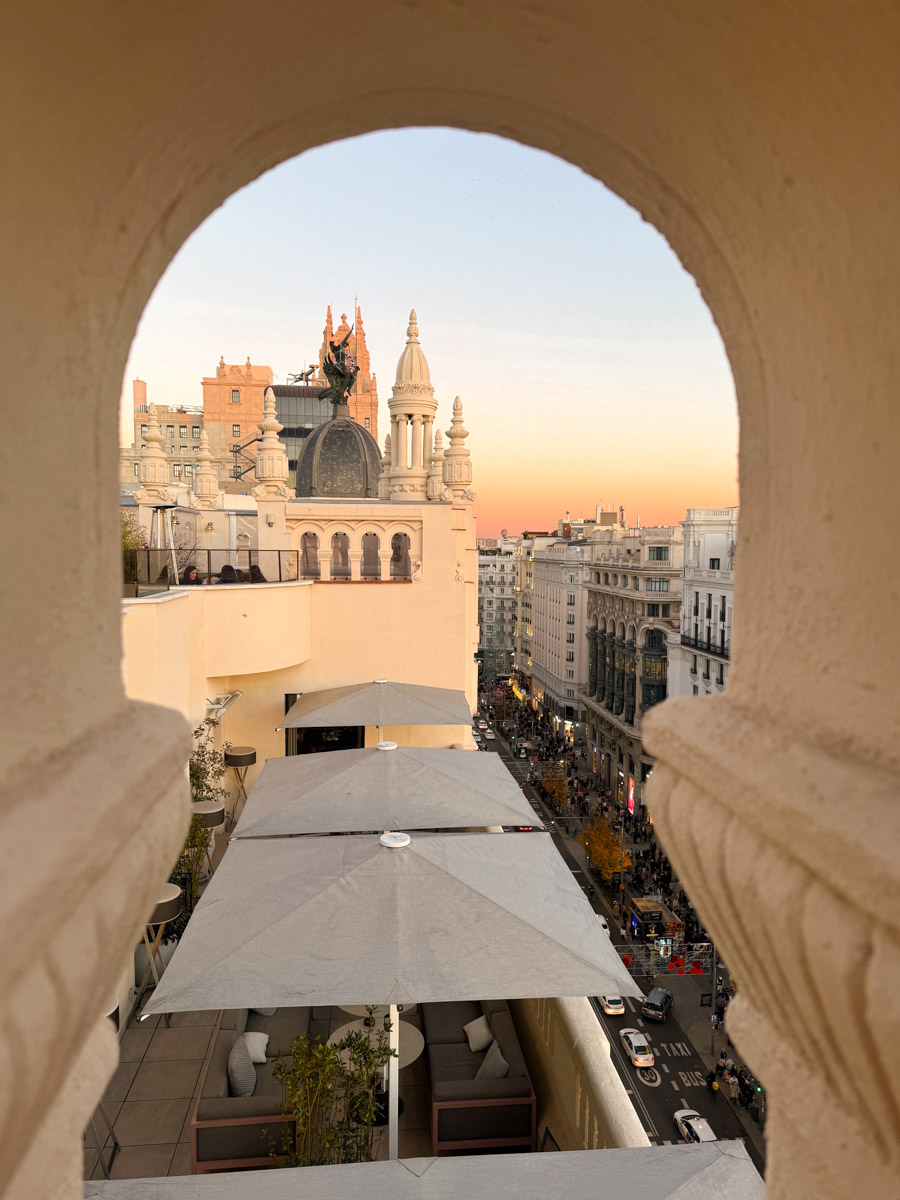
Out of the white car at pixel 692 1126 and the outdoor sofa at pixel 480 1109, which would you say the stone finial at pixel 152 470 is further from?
the white car at pixel 692 1126

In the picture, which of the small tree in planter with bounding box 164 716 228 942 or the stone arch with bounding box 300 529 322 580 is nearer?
the small tree in planter with bounding box 164 716 228 942

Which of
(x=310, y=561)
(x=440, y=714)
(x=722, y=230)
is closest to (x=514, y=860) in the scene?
(x=440, y=714)

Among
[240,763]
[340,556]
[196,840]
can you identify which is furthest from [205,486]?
[196,840]

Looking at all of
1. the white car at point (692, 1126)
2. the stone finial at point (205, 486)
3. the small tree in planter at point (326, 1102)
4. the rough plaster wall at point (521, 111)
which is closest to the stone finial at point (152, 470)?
the stone finial at point (205, 486)

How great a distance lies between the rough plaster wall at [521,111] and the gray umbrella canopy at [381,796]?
29.0ft

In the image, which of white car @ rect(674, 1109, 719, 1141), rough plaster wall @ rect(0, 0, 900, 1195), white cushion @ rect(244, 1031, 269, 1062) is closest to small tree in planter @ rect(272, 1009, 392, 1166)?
white cushion @ rect(244, 1031, 269, 1062)

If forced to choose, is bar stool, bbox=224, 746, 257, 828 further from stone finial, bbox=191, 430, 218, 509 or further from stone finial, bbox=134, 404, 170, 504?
stone finial, bbox=191, 430, 218, 509

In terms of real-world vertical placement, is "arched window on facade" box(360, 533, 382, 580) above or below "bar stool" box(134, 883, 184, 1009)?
above

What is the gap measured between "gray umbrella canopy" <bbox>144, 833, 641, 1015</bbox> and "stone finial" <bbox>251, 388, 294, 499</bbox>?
10370 millimetres

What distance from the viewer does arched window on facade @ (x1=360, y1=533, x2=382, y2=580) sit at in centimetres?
1984

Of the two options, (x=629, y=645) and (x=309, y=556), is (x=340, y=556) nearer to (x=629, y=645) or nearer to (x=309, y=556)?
(x=309, y=556)

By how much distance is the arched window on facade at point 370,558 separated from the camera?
19.8 metres

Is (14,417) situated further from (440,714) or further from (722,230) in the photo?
(440,714)

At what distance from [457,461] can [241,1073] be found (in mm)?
13888
